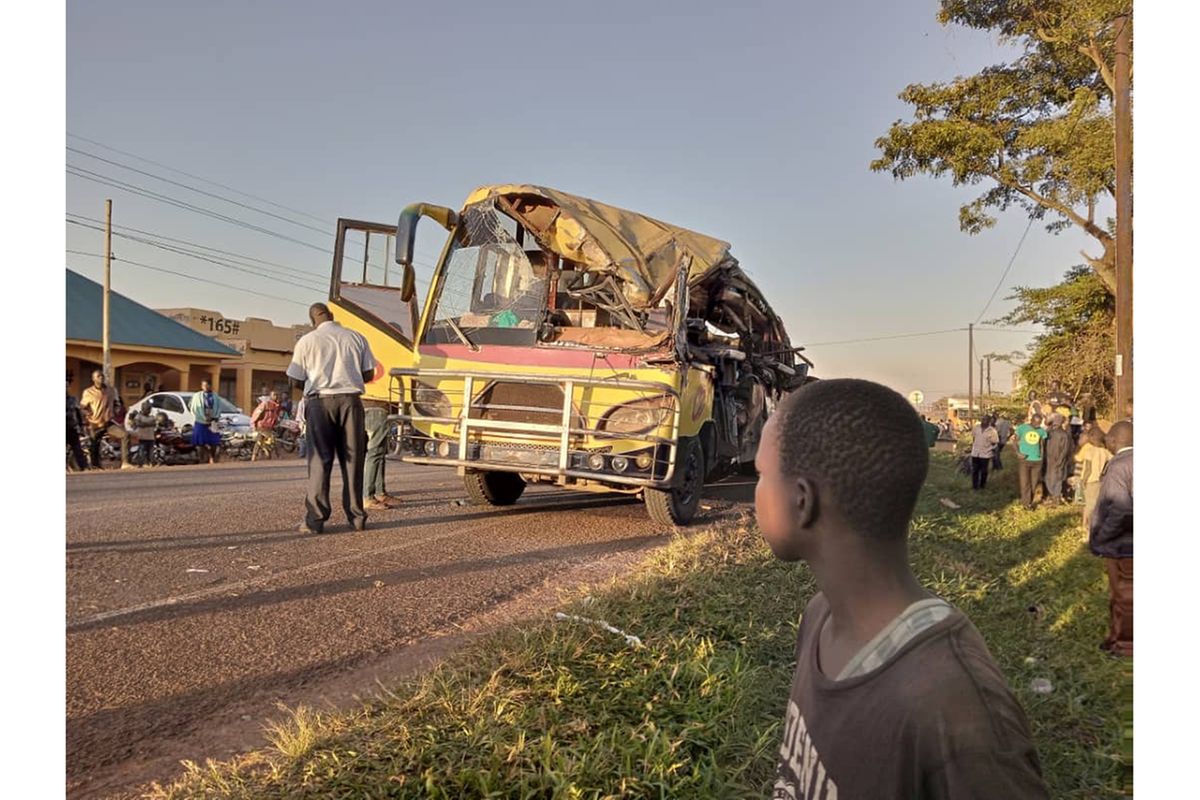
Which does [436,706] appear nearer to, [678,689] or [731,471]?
[678,689]

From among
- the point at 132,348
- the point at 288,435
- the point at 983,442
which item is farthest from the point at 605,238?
the point at 132,348

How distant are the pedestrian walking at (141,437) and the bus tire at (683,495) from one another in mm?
11328

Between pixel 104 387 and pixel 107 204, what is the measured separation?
44.6ft

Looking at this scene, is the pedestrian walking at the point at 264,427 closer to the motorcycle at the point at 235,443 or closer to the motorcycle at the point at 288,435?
the motorcycle at the point at 235,443

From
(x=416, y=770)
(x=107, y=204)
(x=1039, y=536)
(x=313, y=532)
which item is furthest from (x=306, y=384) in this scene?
(x=107, y=204)

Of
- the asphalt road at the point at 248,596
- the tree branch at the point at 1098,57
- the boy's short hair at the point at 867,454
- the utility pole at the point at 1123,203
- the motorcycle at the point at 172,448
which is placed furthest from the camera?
the motorcycle at the point at 172,448

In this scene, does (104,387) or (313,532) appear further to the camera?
(104,387)

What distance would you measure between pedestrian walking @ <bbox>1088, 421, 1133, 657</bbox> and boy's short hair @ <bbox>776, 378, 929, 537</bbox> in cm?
511

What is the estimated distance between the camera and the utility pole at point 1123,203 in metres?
10.1

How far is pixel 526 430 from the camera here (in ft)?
23.9

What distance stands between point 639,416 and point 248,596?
11.6 ft

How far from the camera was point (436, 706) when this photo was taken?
2.76 metres

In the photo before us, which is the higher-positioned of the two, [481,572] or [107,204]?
[107,204]

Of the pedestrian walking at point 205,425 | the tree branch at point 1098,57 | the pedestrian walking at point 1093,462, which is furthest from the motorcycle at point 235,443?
the tree branch at point 1098,57
